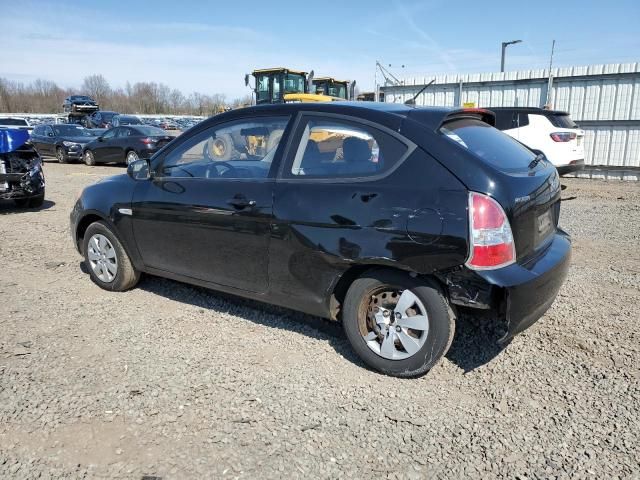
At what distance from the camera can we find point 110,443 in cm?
256

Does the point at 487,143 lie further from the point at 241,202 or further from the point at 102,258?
the point at 102,258

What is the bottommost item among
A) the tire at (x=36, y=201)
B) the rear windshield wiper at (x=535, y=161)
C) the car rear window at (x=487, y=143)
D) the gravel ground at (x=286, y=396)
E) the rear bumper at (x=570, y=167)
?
the gravel ground at (x=286, y=396)

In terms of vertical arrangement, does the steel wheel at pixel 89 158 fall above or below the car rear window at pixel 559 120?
below

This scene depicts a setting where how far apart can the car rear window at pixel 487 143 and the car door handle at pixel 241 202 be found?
1.39 meters

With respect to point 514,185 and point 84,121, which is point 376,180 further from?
point 84,121

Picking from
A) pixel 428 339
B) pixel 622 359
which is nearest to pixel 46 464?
pixel 428 339

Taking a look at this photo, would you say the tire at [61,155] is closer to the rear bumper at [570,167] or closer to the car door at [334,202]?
the rear bumper at [570,167]

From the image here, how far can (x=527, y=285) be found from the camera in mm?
2832

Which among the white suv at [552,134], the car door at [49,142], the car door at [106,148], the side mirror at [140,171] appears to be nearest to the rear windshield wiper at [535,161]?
the side mirror at [140,171]

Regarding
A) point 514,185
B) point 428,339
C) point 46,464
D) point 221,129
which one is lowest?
point 46,464

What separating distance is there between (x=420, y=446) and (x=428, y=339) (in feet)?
2.17

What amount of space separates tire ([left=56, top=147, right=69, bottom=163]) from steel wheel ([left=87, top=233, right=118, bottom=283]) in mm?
16409

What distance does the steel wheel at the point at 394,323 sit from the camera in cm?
302

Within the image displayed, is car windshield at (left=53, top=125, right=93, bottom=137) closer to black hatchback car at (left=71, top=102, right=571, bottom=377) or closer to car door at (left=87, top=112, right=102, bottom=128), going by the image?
car door at (left=87, top=112, right=102, bottom=128)
